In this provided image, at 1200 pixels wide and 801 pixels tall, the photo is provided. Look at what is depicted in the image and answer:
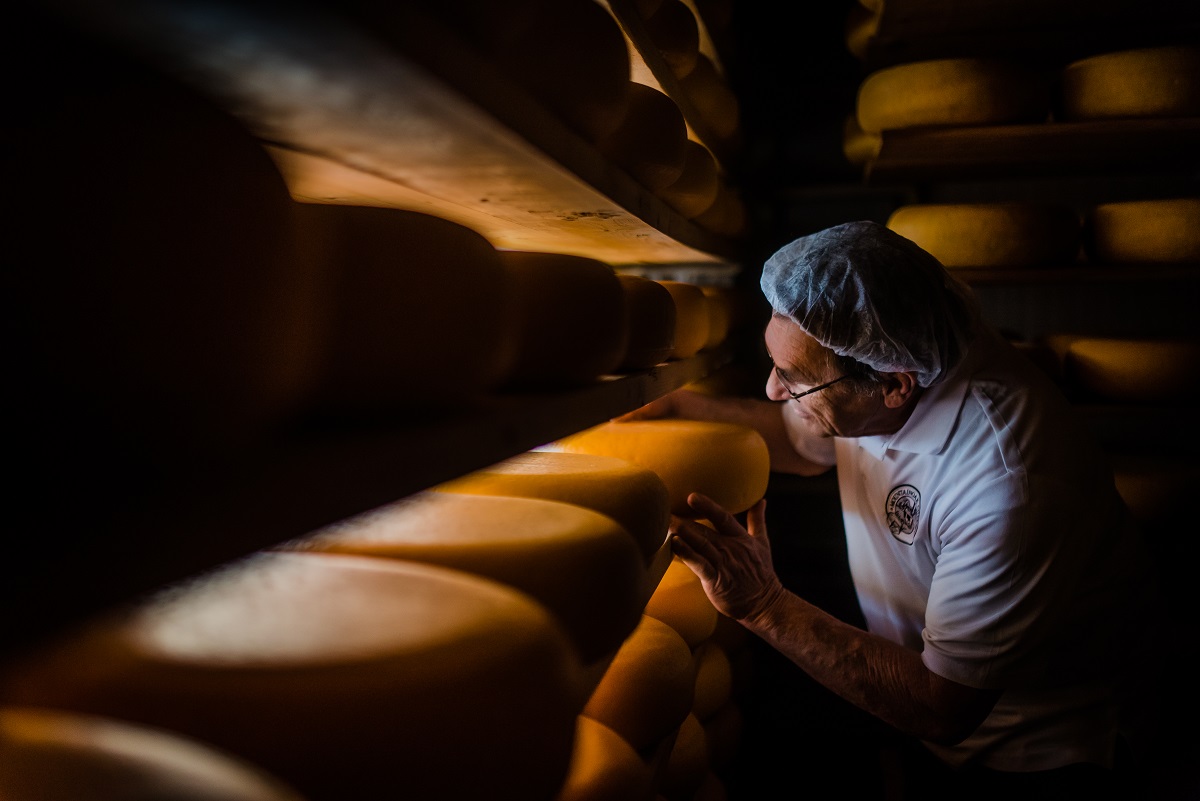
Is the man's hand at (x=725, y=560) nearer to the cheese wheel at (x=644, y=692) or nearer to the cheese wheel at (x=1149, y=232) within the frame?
the cheese wheel at (x=644, y=692)

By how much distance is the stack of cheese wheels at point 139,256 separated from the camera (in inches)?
11.1

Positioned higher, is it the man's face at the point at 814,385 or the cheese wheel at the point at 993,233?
the cheese wheel at the point at 993,233

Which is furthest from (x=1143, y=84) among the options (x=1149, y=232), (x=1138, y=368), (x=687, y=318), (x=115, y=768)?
(x=115, y=768)

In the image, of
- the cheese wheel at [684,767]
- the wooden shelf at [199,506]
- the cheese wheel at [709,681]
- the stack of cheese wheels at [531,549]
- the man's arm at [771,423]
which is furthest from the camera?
the man's arm at [771,423]

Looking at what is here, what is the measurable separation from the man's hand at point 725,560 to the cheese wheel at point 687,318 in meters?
0.26

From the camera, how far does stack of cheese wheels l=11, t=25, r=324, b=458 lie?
0.92ft

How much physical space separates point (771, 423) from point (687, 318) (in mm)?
716

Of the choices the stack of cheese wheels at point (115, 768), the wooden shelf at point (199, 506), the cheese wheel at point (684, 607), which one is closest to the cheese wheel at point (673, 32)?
the cheese wheel at point (684, 607)

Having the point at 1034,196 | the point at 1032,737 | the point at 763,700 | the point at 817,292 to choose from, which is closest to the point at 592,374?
the point at 817,292

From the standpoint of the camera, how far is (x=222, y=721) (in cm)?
43

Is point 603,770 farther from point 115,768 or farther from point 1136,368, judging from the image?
point 1136,368

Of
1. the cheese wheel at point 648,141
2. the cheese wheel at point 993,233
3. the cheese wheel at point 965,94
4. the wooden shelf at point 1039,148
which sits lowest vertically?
the cheese wheel at point 648,141

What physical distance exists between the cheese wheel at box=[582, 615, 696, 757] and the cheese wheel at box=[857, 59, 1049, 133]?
5.64 feet

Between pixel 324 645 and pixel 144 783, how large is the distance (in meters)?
0.13
